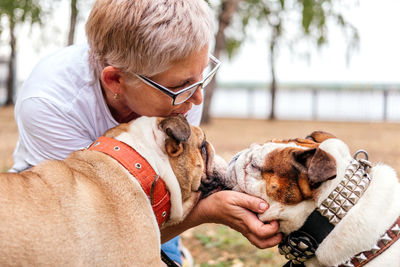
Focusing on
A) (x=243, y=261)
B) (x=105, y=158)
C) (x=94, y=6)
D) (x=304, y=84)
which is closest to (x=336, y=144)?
(x=105, y=158)

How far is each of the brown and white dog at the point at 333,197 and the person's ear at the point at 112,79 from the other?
1.14m

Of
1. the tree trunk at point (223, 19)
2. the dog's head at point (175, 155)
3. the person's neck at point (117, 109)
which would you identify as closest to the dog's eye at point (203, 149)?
the dog's head at point (175, 155)

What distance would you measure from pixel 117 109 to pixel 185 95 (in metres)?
0.72

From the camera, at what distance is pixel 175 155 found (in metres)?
2.82

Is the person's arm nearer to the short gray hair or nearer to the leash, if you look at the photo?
the leash

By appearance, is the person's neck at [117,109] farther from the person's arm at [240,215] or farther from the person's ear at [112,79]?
the person's arm at [240,215]

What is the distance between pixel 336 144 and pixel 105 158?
1.42 m

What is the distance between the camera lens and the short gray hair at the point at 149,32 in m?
2.81

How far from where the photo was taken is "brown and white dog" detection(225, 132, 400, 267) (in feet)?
7.78

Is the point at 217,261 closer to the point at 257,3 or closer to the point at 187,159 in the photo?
the point at 187,159

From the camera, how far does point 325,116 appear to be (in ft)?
89.7

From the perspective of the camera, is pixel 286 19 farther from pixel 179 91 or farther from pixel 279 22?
pixel 179 91

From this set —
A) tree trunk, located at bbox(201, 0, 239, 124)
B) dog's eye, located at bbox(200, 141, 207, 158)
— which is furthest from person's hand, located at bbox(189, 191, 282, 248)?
tree trunk, located at bbox(201, 0, 239, 124)

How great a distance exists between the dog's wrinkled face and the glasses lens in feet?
1.82
